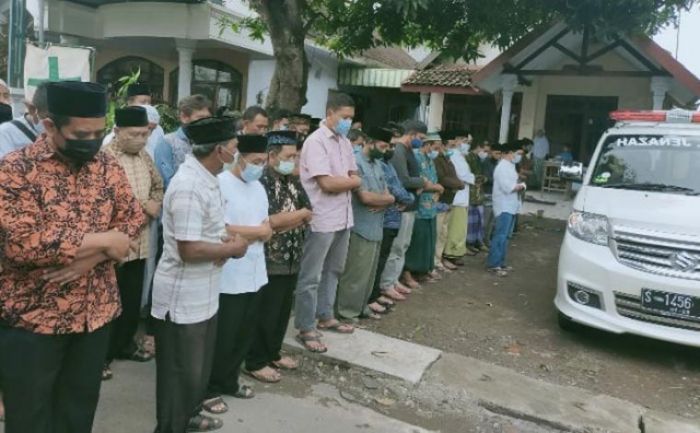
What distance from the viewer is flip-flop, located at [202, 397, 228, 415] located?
11.9ft

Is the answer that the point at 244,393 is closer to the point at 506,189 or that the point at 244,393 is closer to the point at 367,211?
the point at 367,211

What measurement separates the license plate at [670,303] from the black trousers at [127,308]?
3.98 m

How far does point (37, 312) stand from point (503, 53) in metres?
11.6

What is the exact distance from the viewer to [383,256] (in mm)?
6133

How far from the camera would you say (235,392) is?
12.8 ft

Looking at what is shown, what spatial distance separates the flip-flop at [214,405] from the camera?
3.62 metres

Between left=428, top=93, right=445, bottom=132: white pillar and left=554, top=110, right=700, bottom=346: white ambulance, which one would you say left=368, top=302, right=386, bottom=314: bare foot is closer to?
left=554, top=110, right=700, bottom=346: white ambulance

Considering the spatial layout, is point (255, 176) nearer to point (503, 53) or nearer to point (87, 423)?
point (87, 423)

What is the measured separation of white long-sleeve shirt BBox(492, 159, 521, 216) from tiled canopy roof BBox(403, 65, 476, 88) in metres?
7.93

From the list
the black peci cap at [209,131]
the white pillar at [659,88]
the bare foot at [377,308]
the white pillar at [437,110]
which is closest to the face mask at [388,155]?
the bare foot at [377,308]

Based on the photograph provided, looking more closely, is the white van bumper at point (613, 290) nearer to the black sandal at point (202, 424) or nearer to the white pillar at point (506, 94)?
the black sandal at point (202, 424)

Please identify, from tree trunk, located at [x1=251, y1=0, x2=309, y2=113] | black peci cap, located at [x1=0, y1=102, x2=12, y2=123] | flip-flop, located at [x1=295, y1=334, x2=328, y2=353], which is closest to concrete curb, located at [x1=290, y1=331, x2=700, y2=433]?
flip-flop, located at [x1=295, y1=334, x2=328, y2=353]

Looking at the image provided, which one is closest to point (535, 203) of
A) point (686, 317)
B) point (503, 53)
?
point (503, 53)

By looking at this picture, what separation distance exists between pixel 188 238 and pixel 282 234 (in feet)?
4.16
